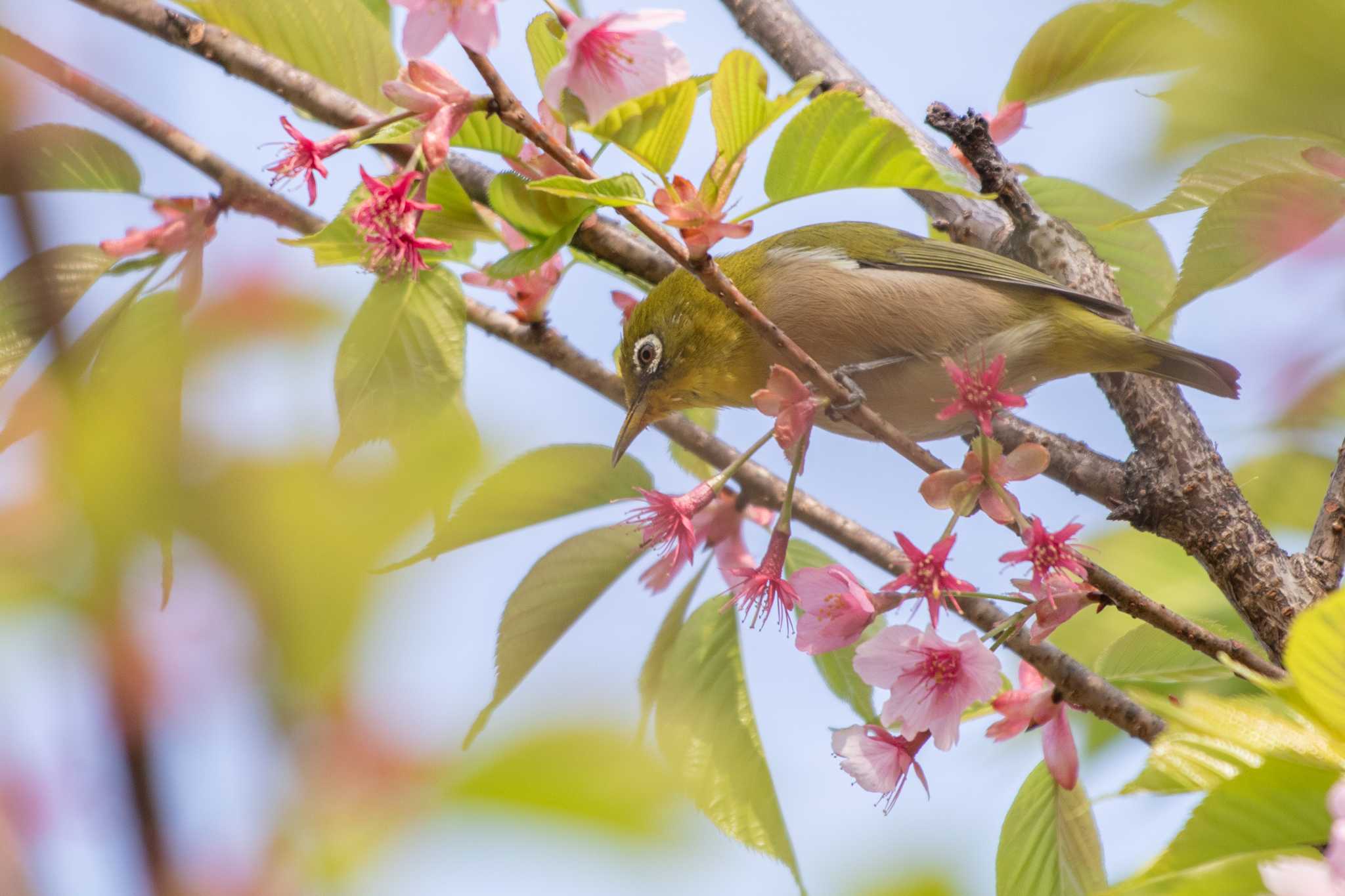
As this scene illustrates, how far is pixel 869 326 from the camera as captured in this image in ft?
10.4

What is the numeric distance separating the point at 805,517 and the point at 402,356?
3.71ft

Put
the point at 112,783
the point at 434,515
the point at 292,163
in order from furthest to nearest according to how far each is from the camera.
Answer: the point at 292,163 < the point at 434,515 < the point at 112,783

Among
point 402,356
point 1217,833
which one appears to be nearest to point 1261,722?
point 1217,833

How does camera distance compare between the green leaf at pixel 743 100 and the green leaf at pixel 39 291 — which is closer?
the green leaf at pixel 39 291

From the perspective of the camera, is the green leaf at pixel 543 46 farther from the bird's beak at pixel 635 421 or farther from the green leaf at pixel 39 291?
the bird's beak at pixel 635 421

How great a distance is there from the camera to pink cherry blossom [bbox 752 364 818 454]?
6.77ft

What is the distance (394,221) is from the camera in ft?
6.79

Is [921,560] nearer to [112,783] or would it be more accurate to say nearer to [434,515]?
[434,515]

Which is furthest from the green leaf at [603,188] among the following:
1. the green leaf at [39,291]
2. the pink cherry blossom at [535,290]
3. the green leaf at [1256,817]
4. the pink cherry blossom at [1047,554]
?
the pink cherry blossom at [535,290]

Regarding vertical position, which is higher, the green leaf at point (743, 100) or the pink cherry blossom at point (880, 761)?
the green leaf at point (743, 100)

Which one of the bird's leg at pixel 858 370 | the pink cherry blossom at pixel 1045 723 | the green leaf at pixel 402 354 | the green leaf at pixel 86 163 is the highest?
the bird's leg at pixel 858 370

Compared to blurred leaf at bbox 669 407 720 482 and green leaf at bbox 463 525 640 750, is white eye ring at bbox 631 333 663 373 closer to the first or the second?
blurred leaf at bbox 669 407 720 482

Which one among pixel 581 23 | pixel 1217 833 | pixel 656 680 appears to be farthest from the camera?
pixel 656 680

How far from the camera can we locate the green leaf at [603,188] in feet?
5.24
